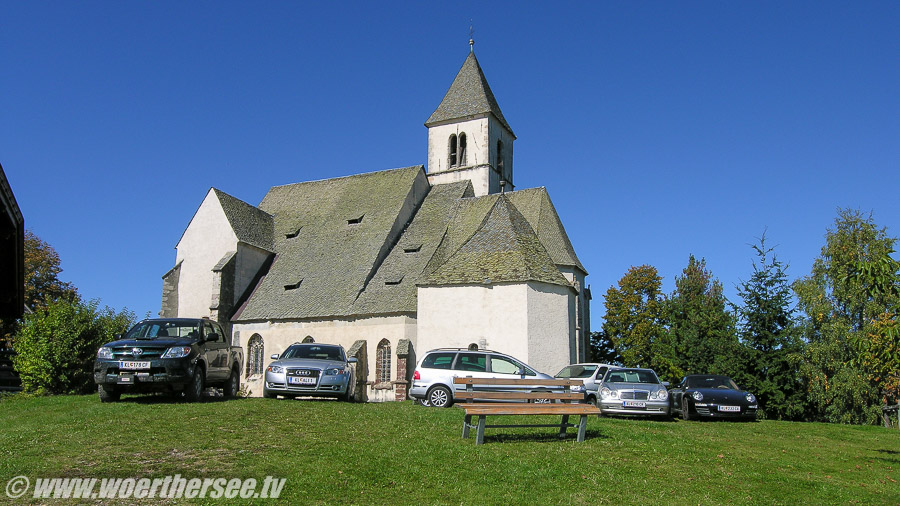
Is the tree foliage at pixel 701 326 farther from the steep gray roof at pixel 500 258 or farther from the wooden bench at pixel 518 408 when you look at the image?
the wooden bench at pixel 518 408

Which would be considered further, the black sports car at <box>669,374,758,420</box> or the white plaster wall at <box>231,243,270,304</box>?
the white plaster wall at <box>231,243,270,304</box>

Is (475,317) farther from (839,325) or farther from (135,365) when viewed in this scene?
(839,325)

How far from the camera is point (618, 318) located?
52.8 m

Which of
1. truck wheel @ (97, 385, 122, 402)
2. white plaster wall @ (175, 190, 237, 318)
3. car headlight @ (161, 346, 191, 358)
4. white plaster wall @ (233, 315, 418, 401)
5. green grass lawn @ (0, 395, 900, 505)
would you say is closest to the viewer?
green grass lawn @ (0, 395, 900, 505)

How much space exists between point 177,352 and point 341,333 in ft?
60.6

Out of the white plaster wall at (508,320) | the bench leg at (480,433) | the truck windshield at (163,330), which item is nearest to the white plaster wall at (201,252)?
the white plaster wall at (508,320)

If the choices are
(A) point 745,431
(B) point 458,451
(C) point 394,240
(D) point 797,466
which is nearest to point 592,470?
(B) point 458,451

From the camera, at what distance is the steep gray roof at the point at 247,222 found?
40406 mm

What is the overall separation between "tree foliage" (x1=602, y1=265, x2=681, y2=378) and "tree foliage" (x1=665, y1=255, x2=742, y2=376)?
4.79 ft

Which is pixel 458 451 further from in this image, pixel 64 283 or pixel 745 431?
pixel 64 283

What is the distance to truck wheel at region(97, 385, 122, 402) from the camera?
57.4 feet

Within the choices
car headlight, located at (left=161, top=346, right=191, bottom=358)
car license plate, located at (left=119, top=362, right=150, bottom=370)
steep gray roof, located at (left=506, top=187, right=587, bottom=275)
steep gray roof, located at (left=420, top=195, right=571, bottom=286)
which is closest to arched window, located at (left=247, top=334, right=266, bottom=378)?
steep gray roof, located at (left=420, top=195, right=571, bottom=286)

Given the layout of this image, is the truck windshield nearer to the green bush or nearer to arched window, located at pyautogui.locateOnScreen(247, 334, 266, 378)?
the green bush

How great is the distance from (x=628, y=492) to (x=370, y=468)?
337cm
